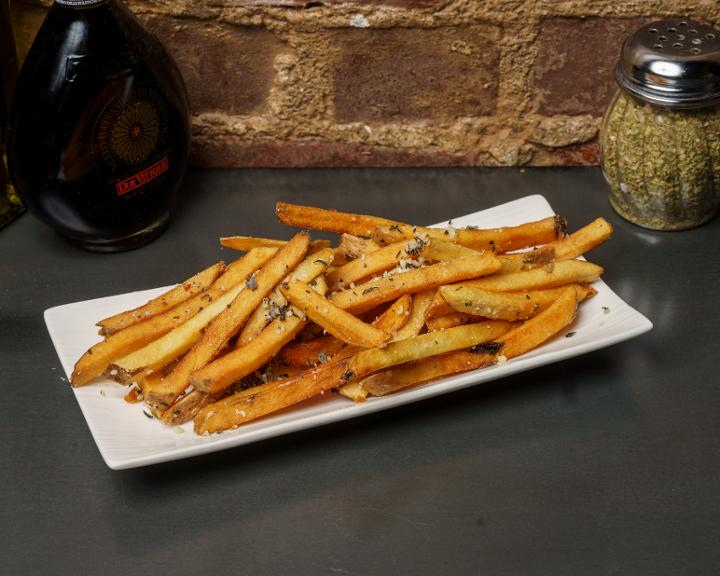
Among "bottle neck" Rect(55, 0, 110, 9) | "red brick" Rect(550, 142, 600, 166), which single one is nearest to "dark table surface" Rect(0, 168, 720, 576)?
"red brick" Rect(550, 142, 600, 166)

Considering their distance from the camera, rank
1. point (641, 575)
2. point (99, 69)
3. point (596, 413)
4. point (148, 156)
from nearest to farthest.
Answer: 1. point (641, 575)
2. point (596, 413)
3. point (99, 69)
4. point (148, 156)

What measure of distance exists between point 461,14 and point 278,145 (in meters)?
0.74

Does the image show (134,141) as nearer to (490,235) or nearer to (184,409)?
(184,409)

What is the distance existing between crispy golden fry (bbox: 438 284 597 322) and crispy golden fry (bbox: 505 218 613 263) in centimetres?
10

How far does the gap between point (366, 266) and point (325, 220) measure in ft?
0.65

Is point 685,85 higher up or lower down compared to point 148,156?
higher up

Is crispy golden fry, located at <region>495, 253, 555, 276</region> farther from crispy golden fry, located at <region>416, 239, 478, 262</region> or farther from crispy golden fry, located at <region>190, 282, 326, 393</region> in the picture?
crispy golden fry, located at <region>190, 282, 326, 393</region>

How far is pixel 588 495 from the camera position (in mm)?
1470

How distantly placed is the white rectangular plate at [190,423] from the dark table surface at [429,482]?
0.12 m

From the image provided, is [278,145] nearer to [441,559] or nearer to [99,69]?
[99,69]

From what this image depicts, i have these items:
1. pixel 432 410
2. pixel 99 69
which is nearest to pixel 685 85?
pixel 432 410

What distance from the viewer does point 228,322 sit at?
1.50 m

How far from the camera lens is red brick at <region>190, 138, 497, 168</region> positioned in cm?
255

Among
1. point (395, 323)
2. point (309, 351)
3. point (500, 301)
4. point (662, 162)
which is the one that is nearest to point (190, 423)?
point (309, 351)
